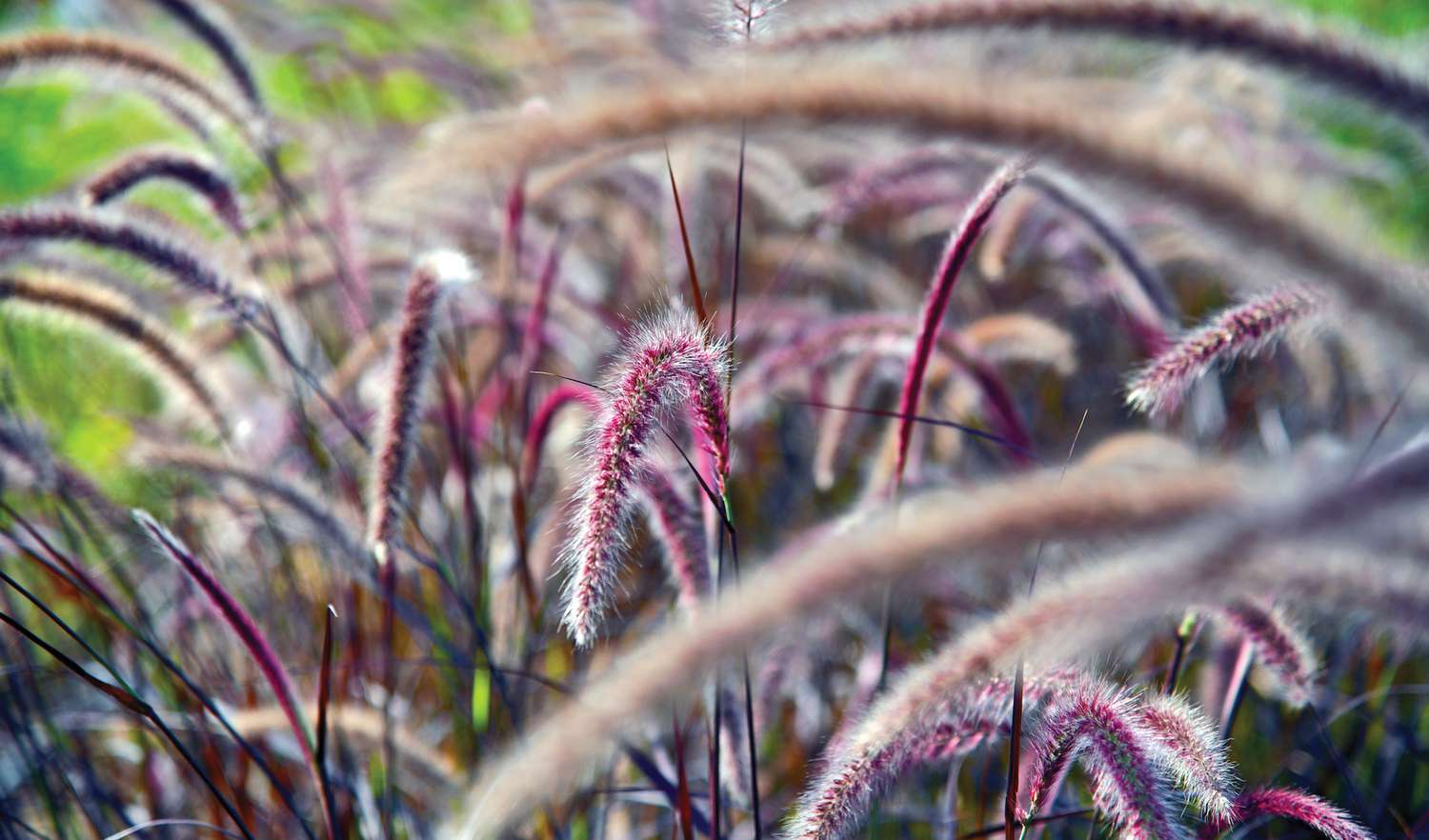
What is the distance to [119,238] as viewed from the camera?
1.27 metres

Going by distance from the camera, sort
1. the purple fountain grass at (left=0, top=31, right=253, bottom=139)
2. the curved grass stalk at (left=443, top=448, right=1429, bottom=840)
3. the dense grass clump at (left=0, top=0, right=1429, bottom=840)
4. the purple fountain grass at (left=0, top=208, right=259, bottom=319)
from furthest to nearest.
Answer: the purple fountain grass at (left=0, top=31, right=253, bottom=139) → the purple fountain grass at (left=0, top=208, right=259, bottom=319) → the dense grass clump at (left=0, top=0, right=1429, bottom=840) → the curved grass stalk at (left=443, top=448, right=1429, bottom=840)

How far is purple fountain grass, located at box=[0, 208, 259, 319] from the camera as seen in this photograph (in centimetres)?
125

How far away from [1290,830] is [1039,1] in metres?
1.27

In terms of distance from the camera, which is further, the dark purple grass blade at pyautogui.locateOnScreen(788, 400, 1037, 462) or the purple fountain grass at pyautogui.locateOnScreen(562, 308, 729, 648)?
the dark purple grass blade at pyautogui.locateOnScreen(788, 400, 1037, 462)

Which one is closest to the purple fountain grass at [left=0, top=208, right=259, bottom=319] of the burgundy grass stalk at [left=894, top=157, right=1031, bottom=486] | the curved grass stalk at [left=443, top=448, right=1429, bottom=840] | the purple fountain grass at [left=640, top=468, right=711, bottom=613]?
the purple fountain grass at [left=640, top=468, right=711, bottom=613]

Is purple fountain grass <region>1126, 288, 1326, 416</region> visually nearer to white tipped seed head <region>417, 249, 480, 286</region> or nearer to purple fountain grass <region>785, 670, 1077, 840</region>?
purple fountain grass <region>785, 670, 1077, 840</region>

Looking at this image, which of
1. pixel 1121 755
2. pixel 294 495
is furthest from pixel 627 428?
pixel 294 495

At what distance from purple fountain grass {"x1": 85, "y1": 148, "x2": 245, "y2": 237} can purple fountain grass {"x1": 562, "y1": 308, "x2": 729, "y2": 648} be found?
882mm

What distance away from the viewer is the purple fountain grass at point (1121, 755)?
811 millimetres

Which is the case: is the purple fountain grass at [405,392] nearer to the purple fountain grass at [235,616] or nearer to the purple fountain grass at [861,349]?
the purple fountain grass at [235,616]

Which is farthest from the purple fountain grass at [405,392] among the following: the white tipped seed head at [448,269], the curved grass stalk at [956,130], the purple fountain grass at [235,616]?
the curved grass stalk at [956,130]

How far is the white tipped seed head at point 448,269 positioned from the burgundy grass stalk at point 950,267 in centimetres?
51

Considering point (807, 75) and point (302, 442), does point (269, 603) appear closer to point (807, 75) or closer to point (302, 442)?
point (302, 442)

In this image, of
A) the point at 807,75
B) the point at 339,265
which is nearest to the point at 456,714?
the point at 339,265
